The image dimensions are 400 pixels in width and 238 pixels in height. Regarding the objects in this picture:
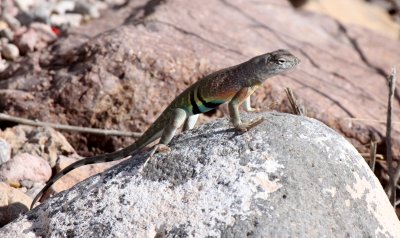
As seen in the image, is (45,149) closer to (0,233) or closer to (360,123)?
(0,233)

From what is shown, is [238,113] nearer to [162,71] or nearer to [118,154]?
[118,154]

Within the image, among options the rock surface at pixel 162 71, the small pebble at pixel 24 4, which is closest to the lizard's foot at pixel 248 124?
the rock surface at pixel 162 71

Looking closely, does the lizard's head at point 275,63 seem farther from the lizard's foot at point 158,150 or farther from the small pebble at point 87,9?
the small pebble at point 87,9

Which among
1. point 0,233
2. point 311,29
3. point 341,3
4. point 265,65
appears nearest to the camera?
point 0,233

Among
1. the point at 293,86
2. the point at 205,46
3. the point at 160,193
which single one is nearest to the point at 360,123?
the point at 293,86

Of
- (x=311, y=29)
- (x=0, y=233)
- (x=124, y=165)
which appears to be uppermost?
(x=124, y=165)

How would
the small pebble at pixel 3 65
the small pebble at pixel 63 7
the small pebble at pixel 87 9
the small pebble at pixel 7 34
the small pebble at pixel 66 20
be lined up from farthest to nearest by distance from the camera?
the small pebble at pixel 63 7, the small pebble at pixel 87 9, the small pebble at pixel 66 20, the small pebble at pixel 7 34, the small pebble at pixel 3 65
